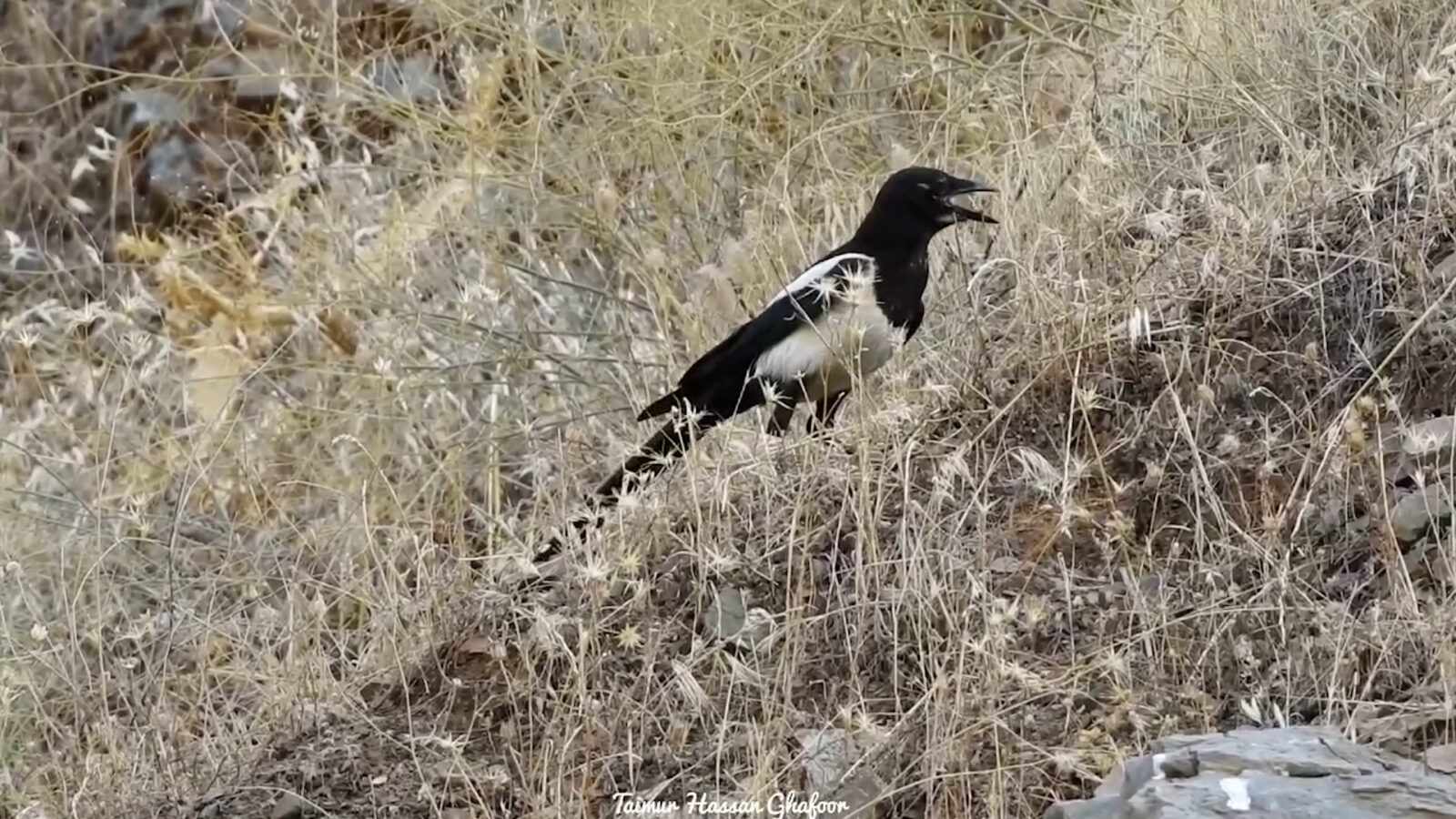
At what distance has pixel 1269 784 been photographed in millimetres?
2051

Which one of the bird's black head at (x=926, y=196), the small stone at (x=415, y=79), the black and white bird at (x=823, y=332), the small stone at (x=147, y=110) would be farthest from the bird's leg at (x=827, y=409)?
the small stone at (x=147, y=110)

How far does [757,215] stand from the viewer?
456cm

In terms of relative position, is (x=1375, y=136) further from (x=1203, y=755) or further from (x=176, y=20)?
(x=176, y=20)

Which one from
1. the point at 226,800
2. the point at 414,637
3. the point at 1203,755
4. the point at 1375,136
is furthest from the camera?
the point at 1375,136

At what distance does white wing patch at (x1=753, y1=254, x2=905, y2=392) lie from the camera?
3631 mm

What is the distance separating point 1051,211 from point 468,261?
68.0 inches

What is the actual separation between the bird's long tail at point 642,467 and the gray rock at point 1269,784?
1198 mm

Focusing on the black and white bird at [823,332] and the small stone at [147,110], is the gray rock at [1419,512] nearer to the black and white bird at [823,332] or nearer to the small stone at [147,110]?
the black and white bird at [823,332]

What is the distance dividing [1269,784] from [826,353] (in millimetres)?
1784

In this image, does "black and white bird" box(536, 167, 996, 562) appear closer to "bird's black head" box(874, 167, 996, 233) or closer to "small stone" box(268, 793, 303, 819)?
"bird's black head" box(874, 167, 996, 233)

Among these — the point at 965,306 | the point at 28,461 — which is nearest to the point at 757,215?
the point at 965,306

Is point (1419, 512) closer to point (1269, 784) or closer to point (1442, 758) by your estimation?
point (1442, 758)

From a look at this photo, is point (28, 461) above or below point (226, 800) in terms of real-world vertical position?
below

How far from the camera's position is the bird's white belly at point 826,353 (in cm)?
365
